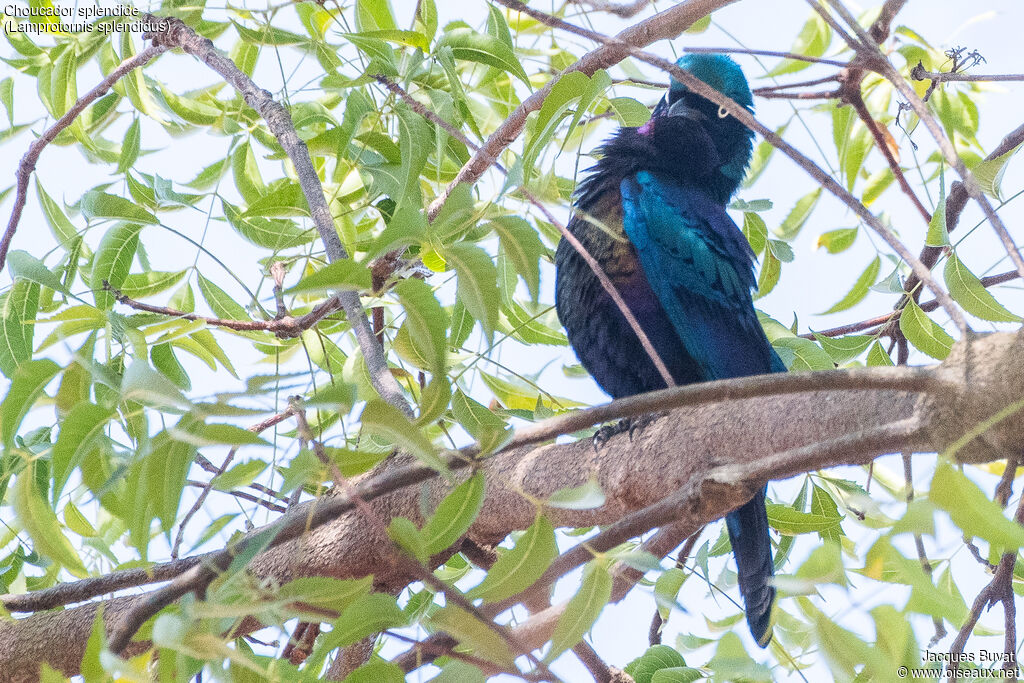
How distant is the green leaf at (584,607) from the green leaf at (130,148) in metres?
1.73

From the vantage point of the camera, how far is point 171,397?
943 millimetres

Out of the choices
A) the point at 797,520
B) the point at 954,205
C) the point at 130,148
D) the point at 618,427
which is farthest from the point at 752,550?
the point at 130,148

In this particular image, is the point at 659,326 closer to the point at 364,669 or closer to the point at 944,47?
the point at 944,47

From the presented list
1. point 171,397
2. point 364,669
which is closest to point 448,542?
point 364,669

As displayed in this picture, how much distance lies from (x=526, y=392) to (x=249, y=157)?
954 millimetres

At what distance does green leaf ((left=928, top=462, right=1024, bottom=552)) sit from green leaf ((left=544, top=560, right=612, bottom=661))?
41cm

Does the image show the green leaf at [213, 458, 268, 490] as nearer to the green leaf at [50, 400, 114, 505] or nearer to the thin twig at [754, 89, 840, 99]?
the green leaf at [50, 400, 114, 505]

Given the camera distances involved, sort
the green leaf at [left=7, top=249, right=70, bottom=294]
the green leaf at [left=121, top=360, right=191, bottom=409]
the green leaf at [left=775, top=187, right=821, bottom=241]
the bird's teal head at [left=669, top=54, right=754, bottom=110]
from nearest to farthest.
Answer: the green leaf at [left=121, top=360, right=191, bottom=409] < the green leaf at [left=7, top=249, right=70, bottom=294] < the green leaf at [left=775, top=187, right=821, bottom=241] < the bird's teal head at [left=669, top=54, right=754, bottom=110]

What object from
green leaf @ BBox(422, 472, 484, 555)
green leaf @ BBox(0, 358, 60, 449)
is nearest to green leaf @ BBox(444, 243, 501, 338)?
green leaf @ BBox(422, 472, 484, 555)

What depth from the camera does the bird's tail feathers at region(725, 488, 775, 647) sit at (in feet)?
7.17

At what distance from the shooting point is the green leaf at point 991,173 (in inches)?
61.5

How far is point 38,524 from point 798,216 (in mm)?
2273

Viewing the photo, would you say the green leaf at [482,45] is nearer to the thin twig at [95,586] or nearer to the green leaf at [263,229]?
the green leaf at [263,229]

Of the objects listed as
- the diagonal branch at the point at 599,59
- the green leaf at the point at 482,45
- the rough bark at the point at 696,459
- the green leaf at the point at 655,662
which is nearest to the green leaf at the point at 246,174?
the diagonal branch at the point at 599,59
